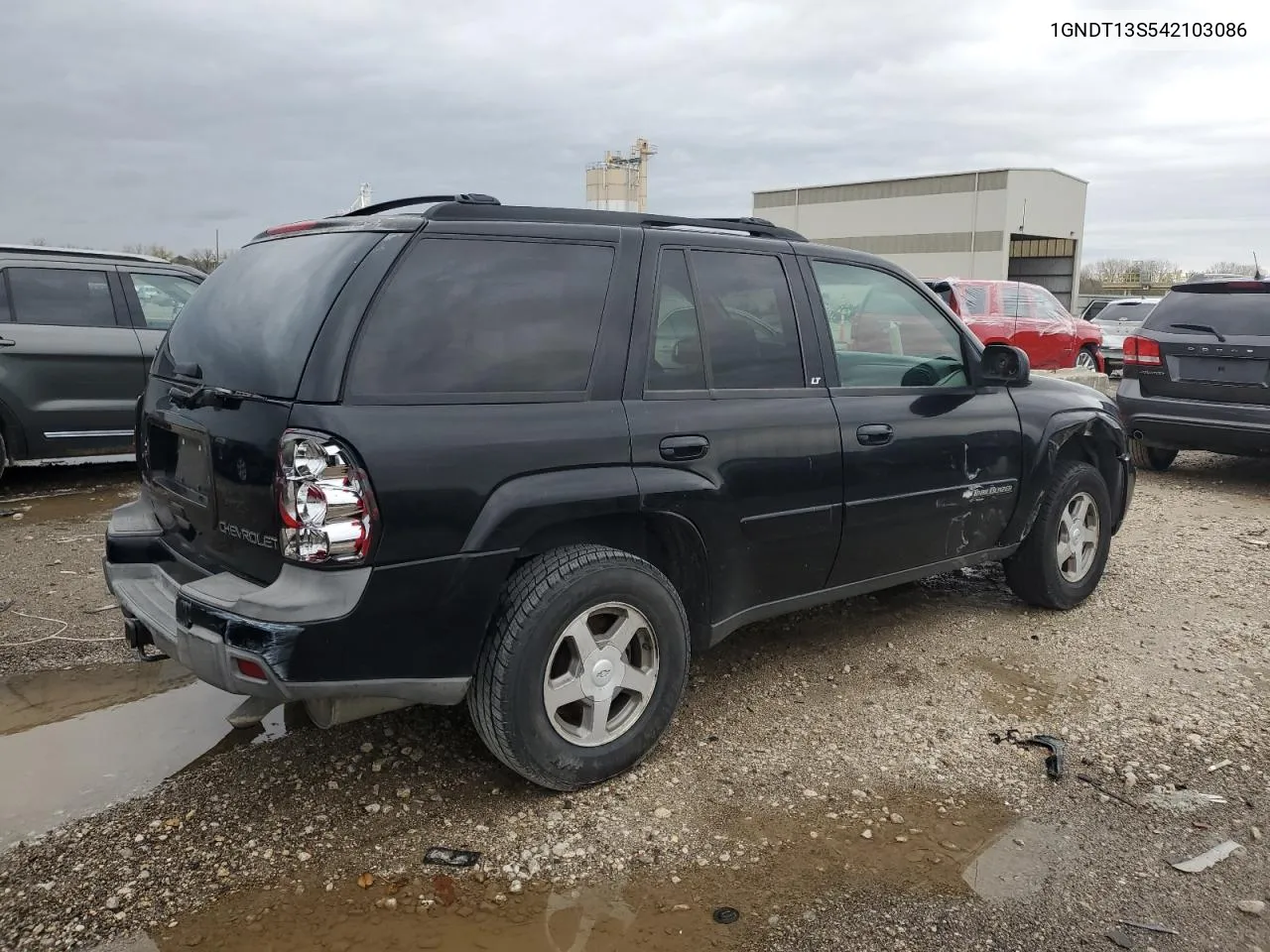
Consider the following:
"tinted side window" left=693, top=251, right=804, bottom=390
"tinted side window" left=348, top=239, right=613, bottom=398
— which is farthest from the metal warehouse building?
"tinted side window" left=348, top=239, right=613, bottom=398

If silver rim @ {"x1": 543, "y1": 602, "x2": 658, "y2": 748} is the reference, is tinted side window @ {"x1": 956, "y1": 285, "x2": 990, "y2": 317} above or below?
above

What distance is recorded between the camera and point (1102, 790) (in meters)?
3.26

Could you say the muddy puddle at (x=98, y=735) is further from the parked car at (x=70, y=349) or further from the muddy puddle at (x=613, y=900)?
the parked car at (x=70, y=349)

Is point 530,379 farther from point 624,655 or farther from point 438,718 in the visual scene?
point 438,718

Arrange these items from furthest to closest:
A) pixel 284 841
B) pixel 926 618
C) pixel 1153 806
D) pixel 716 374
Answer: pixel 926 618 < pixel 716 374 < pixel 1153 806 < pixel 284 841

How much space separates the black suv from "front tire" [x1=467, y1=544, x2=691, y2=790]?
0.01 meters

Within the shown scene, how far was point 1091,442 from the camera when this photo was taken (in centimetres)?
508

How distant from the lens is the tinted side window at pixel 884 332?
3.93 m

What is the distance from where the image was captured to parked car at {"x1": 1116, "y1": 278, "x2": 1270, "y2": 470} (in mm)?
7508

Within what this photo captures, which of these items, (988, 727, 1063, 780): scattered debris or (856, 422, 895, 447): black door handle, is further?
(856, 422, 895, 447): black door handle

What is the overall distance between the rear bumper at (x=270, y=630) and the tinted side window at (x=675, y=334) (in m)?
1.21

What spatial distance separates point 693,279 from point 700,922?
2087mm

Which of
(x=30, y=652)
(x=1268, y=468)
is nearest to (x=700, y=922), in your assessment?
(x=30, y=652)

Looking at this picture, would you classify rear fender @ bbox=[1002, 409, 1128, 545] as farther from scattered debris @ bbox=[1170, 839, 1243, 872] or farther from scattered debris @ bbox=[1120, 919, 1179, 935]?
scattered debris @ bbox=[1120, 919, 1179, 935]
